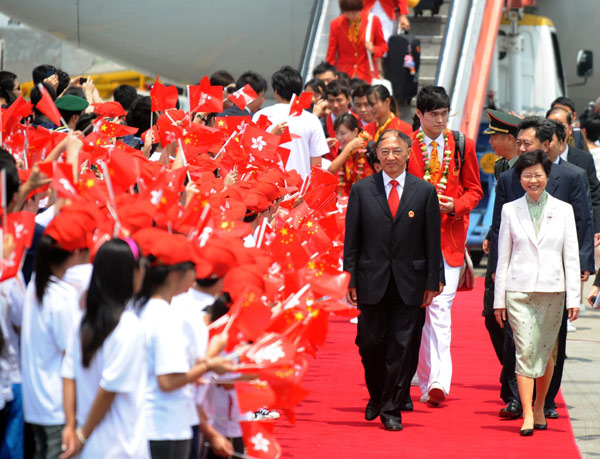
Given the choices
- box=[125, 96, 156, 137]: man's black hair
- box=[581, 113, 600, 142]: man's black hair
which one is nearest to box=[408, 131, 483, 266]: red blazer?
box=[125, 96, 156, 137]: man's black hair

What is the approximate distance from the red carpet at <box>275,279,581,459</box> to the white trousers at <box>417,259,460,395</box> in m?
0.17

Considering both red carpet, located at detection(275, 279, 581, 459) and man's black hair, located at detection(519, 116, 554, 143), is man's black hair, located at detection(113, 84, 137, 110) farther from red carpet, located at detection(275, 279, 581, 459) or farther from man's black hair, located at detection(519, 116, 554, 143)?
man's black hair, located at detection(519, 116, 554, 143)

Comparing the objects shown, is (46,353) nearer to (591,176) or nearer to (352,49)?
(591,176)

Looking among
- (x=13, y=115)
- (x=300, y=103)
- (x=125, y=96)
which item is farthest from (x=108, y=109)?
(x=125, y=96)

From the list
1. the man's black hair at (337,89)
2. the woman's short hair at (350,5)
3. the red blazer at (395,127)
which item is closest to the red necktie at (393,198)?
the red blazer at (395,127)

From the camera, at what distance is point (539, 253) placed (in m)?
6.26

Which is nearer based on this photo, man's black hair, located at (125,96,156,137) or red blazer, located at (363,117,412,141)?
man's black hair, located at (125,96,156,137)

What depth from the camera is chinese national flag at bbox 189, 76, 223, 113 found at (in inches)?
270

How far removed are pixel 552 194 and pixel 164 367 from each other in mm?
3448

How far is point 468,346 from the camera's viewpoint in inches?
352

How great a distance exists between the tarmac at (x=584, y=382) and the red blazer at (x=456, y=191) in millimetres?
1182

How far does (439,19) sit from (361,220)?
302 inches

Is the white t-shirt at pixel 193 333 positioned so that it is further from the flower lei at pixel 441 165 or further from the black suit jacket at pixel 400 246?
the flower lei at pixel 441 165

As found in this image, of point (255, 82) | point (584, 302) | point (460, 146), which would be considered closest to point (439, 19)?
point (584, 302)
